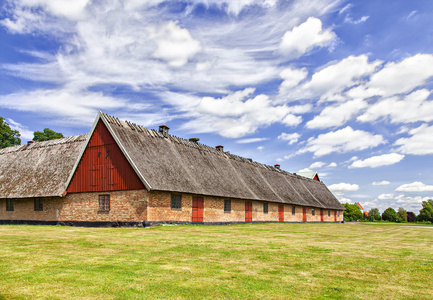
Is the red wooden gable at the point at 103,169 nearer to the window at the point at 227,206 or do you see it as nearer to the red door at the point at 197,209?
the red door at the point at 197,209

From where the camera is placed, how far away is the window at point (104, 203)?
2708 centimetres

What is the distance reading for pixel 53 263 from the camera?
9.84m

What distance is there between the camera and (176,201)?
27.7 m

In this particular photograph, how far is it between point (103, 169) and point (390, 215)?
8995 cm

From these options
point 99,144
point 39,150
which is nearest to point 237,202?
Answer: point 99,144

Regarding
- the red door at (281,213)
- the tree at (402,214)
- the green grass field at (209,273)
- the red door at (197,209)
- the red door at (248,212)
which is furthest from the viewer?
the tree at (402,214)

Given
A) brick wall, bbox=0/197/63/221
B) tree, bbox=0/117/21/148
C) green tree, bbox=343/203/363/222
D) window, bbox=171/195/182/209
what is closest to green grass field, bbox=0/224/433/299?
window, bbox=171/195/182/209

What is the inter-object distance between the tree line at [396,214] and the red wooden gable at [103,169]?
7199 centimetres

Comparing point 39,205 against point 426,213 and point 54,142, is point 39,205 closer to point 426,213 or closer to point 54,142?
point 54,142

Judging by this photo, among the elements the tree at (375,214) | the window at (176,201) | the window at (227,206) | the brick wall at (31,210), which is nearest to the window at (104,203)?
the brick wall at (31,210)

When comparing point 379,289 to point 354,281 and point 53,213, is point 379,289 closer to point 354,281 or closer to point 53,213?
point 354,281

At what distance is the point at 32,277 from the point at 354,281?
7.26 metres

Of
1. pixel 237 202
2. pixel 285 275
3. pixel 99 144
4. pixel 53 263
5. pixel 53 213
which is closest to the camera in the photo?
pixel 285 275

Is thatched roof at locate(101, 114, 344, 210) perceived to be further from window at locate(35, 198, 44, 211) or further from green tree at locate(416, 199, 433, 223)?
green tree at locate(416, 199, 433, 223)
